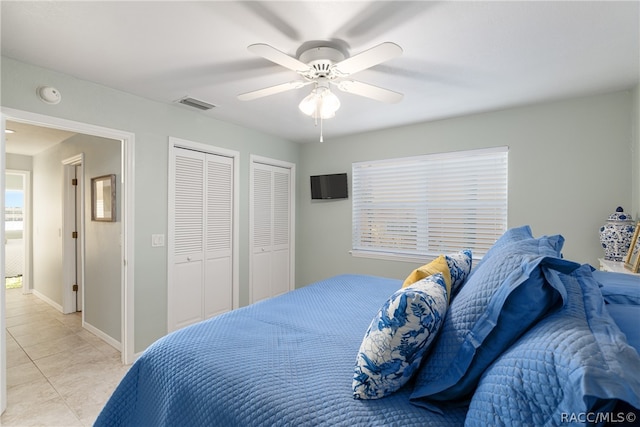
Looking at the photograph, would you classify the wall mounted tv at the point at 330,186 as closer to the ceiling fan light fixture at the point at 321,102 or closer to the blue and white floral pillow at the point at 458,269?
the ceiling fan light fixture at the point at 321,102

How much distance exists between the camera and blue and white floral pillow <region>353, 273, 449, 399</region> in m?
0.99

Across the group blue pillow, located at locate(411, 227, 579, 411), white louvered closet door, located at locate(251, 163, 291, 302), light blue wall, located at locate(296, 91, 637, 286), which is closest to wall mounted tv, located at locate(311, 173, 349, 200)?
white louvered closet door, located at locate(251, 163, 291, 302)

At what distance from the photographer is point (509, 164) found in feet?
10.4

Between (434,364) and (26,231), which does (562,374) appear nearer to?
(434,364)

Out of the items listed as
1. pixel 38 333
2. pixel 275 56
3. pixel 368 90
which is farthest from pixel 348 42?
pixel 38 333

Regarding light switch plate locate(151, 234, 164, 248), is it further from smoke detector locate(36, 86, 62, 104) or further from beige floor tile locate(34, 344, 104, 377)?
smoke detector locate(36, 86, 62, 104)

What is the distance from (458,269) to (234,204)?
9.48 feet

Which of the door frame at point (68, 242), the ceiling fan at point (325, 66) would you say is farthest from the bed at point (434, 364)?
the door frame at point (68, 242)

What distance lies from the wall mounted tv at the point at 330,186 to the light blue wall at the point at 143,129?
1425mm

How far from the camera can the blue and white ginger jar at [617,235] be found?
96.5 inches

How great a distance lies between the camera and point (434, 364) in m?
1.00

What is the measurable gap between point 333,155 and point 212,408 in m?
3.73

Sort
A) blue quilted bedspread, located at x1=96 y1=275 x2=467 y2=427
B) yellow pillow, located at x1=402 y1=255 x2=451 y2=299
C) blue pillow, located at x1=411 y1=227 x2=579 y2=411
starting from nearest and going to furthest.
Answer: blue pillow, located at x1=411 y1=227 x2=579 y2=411
blue quilted bedspread, located at x1=96 y1=275 x2=467 y2=427
yellow pillow, located at x1=402 y1=255 x2=451 y2=299

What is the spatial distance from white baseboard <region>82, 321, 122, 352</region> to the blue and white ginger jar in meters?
4.66
